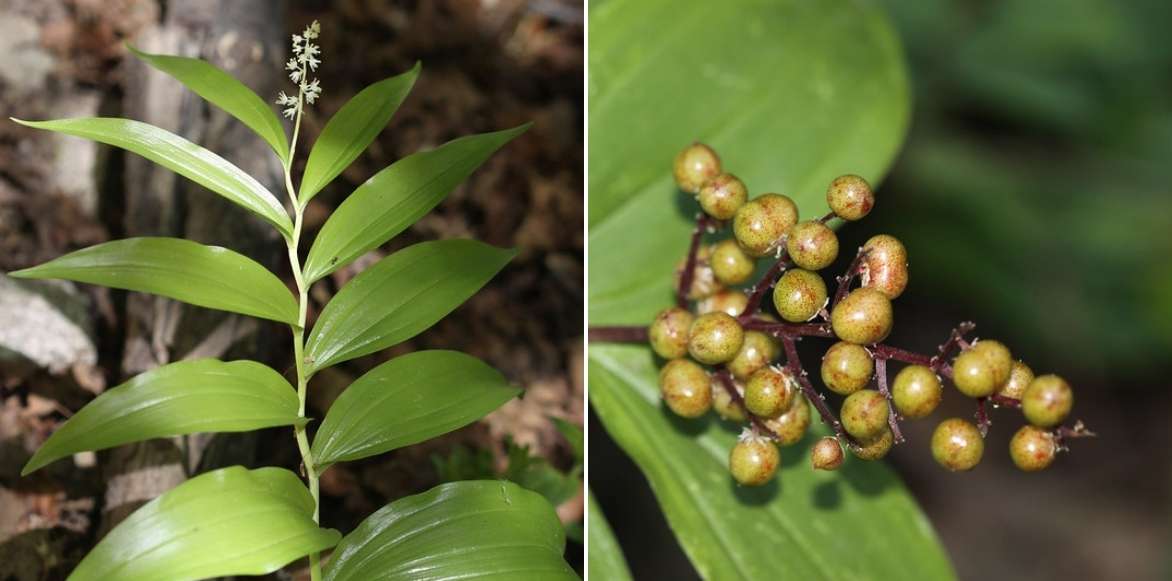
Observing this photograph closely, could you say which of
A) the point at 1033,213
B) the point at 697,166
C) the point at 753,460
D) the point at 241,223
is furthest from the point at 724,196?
the point at 1033,213

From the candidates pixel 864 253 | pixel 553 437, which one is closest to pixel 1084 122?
pixel 553 437

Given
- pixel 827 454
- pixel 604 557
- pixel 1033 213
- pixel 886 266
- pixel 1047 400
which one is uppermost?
pixel 1033 213

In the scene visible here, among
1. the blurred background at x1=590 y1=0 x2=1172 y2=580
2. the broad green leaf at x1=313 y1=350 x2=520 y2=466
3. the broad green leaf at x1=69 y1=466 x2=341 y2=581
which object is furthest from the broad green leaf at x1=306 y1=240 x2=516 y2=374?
the blurred background at x1=590 y1=0 x2=1172 y2=580

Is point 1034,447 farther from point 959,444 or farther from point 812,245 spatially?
point 812,245

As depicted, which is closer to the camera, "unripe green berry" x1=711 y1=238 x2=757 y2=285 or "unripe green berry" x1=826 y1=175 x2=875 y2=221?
"unripe green berry" x1=826 y1=175 x2=875 y2=221

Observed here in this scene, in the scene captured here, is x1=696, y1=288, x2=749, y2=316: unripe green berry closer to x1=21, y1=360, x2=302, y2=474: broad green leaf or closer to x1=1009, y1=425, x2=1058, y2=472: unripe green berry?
x1=1009, y1=425, x2=1058, y2=472: unripe green berry

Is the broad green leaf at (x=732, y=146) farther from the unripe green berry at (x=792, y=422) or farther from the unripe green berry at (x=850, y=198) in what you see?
the unripe green berry at (x=850, y=198)
